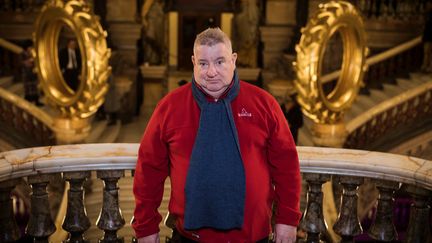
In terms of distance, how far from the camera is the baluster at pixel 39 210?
315cm

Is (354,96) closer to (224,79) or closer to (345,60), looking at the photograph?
(345,60)

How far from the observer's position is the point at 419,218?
10.2 feet

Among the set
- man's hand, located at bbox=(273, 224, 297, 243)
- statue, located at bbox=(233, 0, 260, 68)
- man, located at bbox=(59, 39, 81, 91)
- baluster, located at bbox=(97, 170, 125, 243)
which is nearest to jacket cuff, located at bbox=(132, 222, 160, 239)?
baluster, located at bbox=(97, 170, 125, 243)

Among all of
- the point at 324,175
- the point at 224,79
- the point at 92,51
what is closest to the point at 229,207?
the point at 224,79

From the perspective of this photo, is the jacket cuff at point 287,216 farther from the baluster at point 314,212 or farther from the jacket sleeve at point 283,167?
the baluster at point 314,212

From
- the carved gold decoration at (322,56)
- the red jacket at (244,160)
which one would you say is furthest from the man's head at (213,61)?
the carved gold decoration at (322,56)

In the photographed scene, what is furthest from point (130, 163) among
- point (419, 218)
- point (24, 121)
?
point (24, 121)

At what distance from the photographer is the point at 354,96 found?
7.98 meters

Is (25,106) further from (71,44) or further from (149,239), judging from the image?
(149,239)

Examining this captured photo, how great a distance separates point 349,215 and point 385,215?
17 centimetres

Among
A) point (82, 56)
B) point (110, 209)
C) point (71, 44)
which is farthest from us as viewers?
point (71, 44)

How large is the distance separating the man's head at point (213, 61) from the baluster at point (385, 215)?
41.1 inches

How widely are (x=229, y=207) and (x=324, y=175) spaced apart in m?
0.77

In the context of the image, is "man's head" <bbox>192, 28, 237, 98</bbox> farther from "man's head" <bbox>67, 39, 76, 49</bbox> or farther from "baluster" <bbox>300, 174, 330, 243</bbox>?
"man's head" <bbox>67, 39, 76, 49</bbox>
